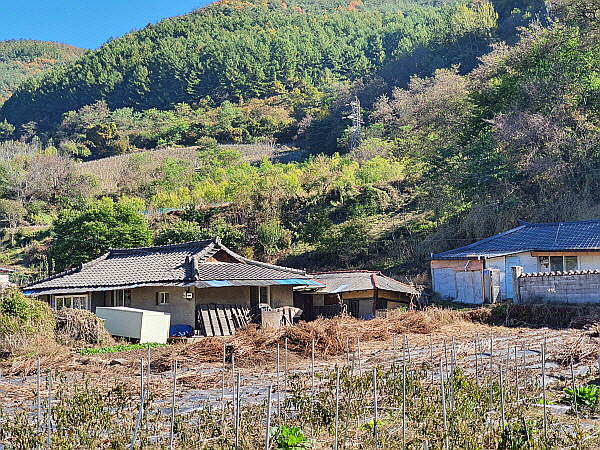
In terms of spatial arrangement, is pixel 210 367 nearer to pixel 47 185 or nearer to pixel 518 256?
pixel 518 256

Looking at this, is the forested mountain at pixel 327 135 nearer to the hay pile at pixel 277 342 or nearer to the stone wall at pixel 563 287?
the stone wall at pixel 563 287

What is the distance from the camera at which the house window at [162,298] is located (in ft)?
69.2

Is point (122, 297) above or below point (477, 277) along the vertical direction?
below

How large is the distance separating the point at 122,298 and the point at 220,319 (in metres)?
3.67

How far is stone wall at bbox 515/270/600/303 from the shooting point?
19481 millimetres

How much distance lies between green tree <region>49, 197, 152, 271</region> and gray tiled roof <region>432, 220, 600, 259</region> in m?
16.8

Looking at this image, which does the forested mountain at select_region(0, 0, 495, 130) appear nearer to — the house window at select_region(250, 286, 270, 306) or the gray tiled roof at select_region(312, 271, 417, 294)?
the gray tiled roof at select_region(312, 271, 417, 294)

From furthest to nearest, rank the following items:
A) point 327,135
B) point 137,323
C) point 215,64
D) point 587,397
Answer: point 215,64
point 327,135
point 137,323
point 587,397

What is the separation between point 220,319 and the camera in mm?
20328

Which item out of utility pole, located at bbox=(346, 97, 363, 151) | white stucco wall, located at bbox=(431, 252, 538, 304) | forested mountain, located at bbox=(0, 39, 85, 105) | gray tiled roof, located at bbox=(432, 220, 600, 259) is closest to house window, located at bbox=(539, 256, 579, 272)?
white stucco wall, located at bbox=(431, 252, 538, 304)

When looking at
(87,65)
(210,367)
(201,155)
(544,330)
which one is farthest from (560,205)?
(87,65)

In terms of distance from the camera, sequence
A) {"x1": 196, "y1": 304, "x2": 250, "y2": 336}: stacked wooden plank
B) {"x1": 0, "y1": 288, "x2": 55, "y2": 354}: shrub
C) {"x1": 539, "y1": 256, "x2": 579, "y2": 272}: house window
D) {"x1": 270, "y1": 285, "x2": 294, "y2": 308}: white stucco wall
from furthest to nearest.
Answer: {"x1": 539, "y1": 256, "x2": 579, "y2": 272}: house window < {"x1": 270, "y1": 285, "x2": 294, "y2": 308}: white stucco wall < {"x1": 196, "y1": 304, "x2": 250, "y2": 336}: stacked wooden plank < {"x1": 0, "y1": 288, "x2": 55, "y2": 354}: shrub

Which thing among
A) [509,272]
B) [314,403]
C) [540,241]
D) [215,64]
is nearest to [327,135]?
[215,64]

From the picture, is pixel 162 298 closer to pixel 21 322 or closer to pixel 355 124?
pixel 21 322
